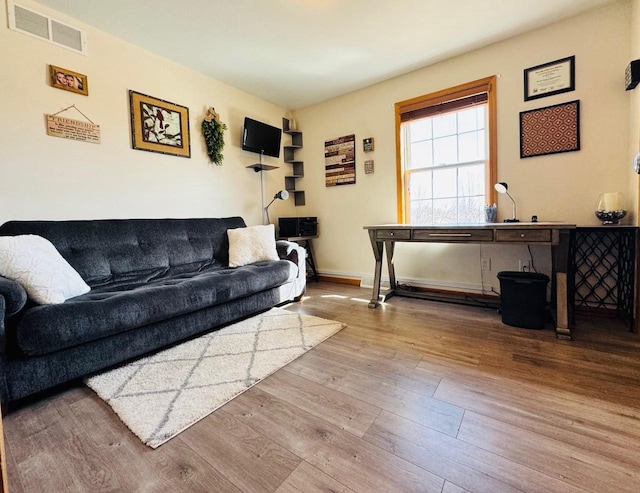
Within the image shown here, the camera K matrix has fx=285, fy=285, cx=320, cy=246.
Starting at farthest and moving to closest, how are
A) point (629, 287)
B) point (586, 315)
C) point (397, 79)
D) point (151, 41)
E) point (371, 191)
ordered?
point (371, 191)
point (397, 79)
point (151, 41)
point (586, 315)
point (629, 287)

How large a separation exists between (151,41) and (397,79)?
2.46 m

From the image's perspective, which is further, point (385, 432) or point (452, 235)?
point (452, 235)

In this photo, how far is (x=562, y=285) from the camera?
1.94m

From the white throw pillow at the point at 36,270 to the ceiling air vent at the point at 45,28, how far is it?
1.53m

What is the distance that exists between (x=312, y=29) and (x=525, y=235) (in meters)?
2.35

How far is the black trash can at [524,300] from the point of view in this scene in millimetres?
2068

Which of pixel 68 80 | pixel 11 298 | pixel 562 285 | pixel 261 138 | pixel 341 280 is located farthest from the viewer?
pixel 341 280

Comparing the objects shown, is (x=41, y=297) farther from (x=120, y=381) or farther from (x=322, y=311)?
(x=322, y=311)

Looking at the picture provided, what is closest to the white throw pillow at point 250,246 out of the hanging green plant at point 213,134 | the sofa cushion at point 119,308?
the sofa cushion at point 119,308

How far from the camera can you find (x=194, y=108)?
300 centimetres

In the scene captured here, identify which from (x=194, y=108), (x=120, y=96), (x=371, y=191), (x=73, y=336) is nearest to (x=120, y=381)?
(x=73, y=336)

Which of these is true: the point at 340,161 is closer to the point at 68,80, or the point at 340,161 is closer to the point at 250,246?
the point at 250,246

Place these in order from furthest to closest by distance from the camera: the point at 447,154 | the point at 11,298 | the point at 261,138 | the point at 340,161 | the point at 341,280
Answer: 1. the point at 341,280
2. the point at 340,161
3. the point at 261,138
4. the point at 447,154
5. the point at 11,298

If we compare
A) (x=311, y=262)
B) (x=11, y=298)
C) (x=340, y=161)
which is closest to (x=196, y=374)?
(x=11, y=298)
